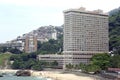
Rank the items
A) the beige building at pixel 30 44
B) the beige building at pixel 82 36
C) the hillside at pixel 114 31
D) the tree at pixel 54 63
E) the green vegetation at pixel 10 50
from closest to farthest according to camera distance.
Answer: the beige building at pixel 82 36
the tree at pixel 54 63
the hillside at pixel 114 31
the green vegetation at pixel 10 50
the beige building at pixel 30 44

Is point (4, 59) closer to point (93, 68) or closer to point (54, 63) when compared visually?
point (54, 63)

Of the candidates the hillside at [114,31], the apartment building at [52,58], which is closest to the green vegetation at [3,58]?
the apartment building at [52,58]

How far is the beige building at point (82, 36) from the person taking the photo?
366 ft

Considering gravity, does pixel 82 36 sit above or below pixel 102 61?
above

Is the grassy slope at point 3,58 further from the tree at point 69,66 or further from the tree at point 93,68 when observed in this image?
the tree at point 93,68

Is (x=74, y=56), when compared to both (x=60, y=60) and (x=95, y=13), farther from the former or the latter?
(x=95, y=13)

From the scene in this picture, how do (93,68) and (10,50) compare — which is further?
(10,50)

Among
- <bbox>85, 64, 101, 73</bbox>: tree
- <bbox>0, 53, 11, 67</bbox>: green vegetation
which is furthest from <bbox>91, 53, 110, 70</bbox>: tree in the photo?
<bbox>0, 53, 11, 67</bbox>: green vegetation

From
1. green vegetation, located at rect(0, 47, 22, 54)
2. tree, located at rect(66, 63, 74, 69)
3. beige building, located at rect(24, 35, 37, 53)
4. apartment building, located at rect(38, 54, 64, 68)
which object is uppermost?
beige building, located at rect(24, 35, 37, 53)

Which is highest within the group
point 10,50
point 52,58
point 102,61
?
point 10,50

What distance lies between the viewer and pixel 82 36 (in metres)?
113

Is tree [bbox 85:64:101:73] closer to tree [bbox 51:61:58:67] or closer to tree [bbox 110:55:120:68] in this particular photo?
tree [bbox 110:55:120:68]

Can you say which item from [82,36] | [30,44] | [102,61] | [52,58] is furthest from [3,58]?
[102,61]

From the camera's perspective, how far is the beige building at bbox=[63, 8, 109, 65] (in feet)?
366
